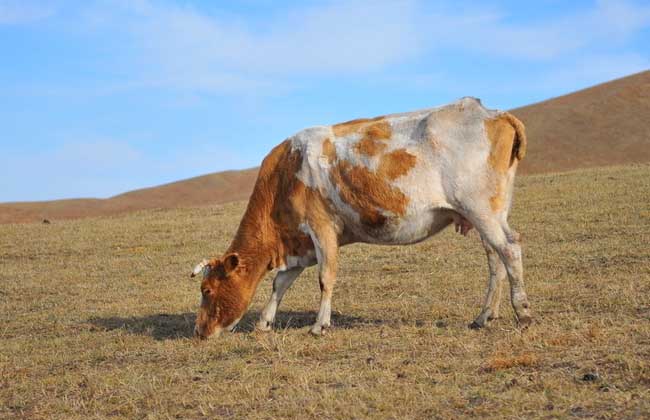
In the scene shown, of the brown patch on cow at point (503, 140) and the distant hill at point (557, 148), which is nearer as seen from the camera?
the brown patch on cow at point (503, 140)

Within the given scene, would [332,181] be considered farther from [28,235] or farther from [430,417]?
[28,235]

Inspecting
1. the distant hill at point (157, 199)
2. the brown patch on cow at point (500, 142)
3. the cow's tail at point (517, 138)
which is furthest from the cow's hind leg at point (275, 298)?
the distant hill at point (157, 199)

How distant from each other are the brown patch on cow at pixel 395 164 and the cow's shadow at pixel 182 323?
81.7 inches

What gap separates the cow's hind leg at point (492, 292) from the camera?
33.0ft

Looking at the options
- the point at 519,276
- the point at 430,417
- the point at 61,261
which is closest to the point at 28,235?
the point at 61,261

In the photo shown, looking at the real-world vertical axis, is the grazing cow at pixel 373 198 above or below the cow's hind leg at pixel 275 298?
above

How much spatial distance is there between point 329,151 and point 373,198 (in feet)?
2.97

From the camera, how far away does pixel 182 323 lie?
1186cm

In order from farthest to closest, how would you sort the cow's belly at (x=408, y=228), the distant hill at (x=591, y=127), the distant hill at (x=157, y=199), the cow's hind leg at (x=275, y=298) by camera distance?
the distant hill at (x=157, y=199), the distant hill at (x=591, y=127), the cow's hind leg at (x=275, y=298), the cow's belly at (x=408, y=228)

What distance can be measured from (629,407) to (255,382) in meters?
3.35

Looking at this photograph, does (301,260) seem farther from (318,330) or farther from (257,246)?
(318,330)

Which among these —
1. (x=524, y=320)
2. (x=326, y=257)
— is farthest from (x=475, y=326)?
(x=326, y=257)

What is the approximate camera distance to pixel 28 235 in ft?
83.5

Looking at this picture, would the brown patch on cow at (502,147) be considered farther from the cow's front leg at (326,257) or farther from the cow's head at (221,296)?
the cow's head at (221,296)
